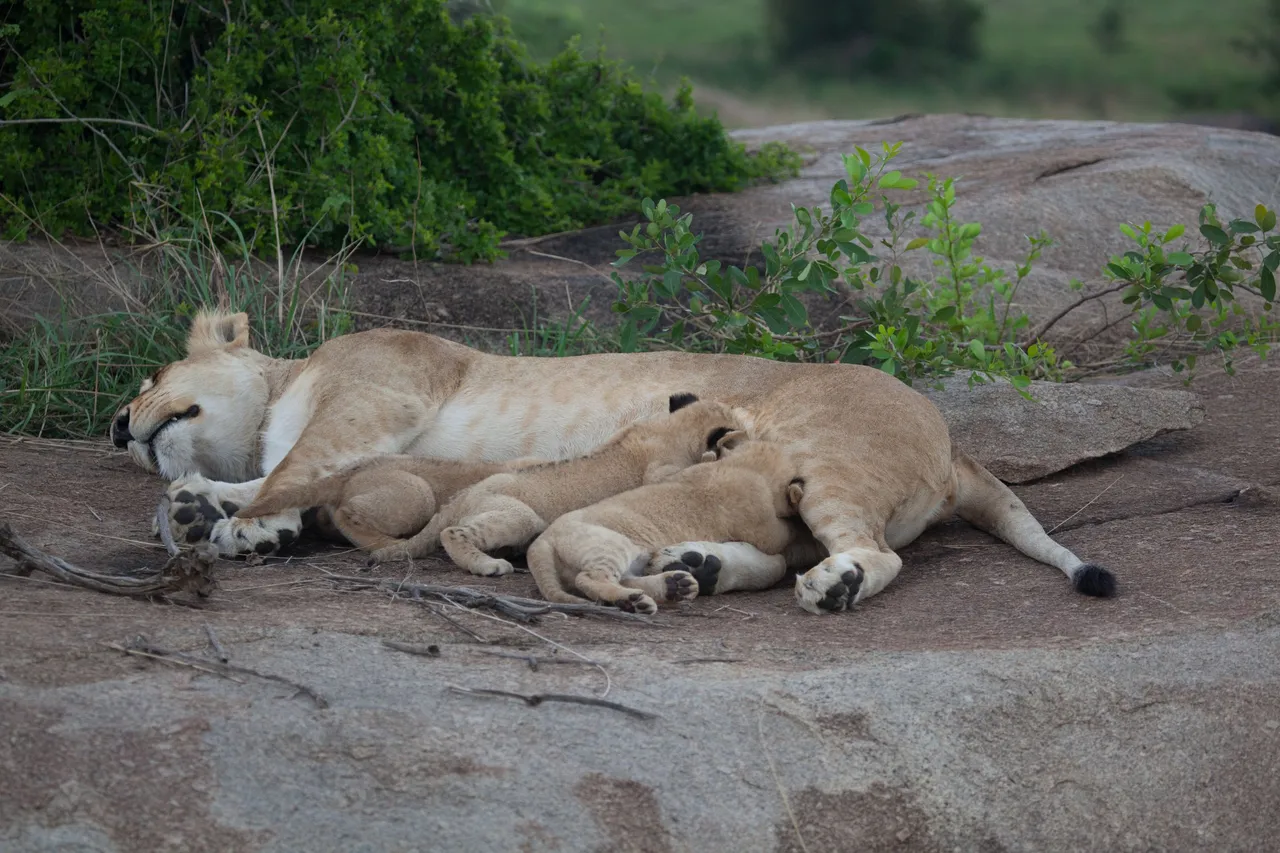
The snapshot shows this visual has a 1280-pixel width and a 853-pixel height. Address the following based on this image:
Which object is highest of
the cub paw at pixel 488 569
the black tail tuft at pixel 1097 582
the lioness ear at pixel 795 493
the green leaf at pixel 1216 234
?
the green leaf at pixel 1216 234

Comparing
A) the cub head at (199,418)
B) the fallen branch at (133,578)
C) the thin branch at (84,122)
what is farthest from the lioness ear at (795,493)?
the thin branch at (84,122)

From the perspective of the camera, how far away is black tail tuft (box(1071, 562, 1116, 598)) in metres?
4.40

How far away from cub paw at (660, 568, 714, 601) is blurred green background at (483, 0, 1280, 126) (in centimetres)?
1118

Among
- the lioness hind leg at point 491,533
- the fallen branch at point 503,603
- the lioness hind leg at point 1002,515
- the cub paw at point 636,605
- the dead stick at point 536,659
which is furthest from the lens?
the lioness hind leg at point 1002,515

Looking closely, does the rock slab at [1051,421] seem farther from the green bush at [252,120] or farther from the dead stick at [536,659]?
the green bush at [252,120]

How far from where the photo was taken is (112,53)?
26.3ft

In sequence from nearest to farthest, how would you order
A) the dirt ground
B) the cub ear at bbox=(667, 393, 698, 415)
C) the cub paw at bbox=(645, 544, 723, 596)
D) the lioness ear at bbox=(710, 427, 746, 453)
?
1. the dirt ground
2. the cub paw at bbox=(645, 544, 723, 596)
3. the lioness ear at bbox=(710, 427, 746, 453)
4. the cub ear at bbox=(667, 393, 698, 415)

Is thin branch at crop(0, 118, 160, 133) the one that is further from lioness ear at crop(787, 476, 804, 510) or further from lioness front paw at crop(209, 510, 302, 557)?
lioness ear at crop(787, 476, 804, 510)

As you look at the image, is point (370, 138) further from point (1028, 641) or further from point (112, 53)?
point (1028, 641)

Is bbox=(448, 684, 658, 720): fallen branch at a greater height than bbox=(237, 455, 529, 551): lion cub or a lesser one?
greater

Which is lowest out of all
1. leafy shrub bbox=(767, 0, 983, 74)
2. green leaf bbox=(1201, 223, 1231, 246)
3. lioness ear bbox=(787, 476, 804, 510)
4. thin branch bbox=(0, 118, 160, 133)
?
lioness ear bbox=(787, 476, 804, 510)

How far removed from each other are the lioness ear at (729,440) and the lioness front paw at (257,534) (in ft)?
5.03

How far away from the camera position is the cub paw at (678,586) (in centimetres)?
444

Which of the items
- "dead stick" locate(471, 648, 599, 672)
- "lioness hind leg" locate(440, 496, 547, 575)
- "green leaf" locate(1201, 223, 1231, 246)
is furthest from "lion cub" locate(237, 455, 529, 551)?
"green leaf" locate(1201, 223, 1231, 246)
